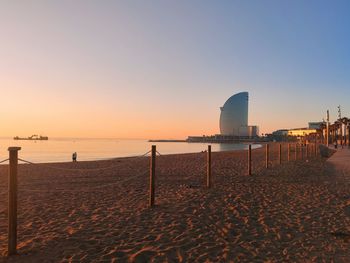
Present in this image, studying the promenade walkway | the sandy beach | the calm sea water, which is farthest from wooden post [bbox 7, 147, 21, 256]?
the calm sea water

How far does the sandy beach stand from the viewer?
501 centimetres

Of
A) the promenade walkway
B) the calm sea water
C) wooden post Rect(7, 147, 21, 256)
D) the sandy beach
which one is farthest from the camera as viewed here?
the calm sea water

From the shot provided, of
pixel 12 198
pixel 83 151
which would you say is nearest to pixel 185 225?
pixel 12 198

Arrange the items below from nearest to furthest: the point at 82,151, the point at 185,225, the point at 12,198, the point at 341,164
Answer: the point at 12,198 → the point at 185,225 → the point at 341,164 → the point at 82,151

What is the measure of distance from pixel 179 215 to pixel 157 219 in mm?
597

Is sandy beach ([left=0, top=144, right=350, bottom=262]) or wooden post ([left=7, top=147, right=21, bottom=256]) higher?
wooden post ([left=7, top=147, right=21, bottom=256])

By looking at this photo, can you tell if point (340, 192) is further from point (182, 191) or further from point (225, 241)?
point (225, 241)

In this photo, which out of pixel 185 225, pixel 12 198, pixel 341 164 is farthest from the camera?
pixel 341 164

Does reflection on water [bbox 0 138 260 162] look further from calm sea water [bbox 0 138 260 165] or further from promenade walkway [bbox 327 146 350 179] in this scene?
promenade walkway [bbox 327 146 350 179]

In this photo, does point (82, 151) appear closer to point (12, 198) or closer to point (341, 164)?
point (341, 164)

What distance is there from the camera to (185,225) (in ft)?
21.6

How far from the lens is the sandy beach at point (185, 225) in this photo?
501cm

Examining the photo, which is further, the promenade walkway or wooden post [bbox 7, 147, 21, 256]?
the promenade walkway

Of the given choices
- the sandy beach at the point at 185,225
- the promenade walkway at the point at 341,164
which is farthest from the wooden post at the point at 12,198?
the promenade walkway at the point at 341,164
